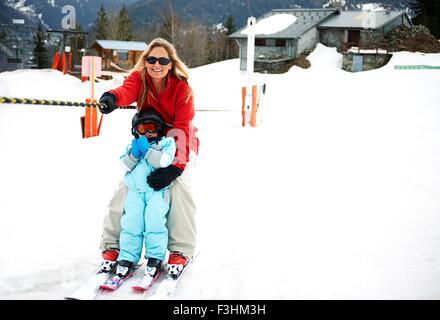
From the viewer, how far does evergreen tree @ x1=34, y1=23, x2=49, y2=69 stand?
47781 mm

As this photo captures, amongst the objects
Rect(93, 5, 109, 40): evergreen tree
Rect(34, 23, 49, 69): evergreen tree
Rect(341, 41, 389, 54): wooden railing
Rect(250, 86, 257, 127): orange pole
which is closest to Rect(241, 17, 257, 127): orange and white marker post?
Rect(250, 86, 257, 127): orange pole

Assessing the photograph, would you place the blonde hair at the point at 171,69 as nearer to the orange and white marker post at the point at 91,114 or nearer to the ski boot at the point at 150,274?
the ski boot at the point at 150,274

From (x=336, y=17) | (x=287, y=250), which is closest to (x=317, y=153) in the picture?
(x=287, y=250)

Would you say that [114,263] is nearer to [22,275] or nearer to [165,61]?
[22,275]

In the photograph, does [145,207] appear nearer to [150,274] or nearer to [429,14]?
[150,274]

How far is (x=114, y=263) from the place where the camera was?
3096mm

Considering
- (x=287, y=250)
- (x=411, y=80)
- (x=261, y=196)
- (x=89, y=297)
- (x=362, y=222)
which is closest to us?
(x=89, y=297)

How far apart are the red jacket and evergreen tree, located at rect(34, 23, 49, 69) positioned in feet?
159

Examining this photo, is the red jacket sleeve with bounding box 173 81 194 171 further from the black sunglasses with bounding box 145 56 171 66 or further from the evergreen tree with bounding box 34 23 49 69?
the evergreen tree with bounding box 34 23 49 69

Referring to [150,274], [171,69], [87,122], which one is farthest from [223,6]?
[150,274]

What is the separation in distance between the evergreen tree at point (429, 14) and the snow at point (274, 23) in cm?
1522

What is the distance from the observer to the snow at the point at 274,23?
31.8 metres
